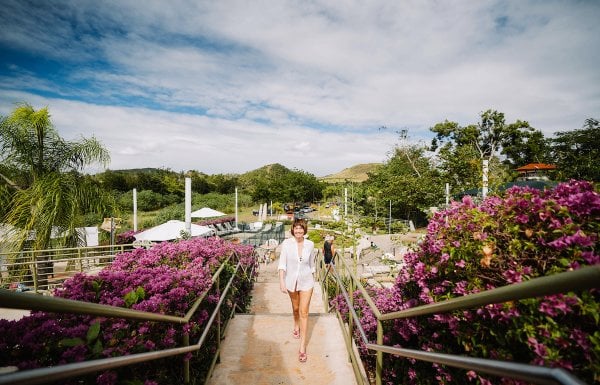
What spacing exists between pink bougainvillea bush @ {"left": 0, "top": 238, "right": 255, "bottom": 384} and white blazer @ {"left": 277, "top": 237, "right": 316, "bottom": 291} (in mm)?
938

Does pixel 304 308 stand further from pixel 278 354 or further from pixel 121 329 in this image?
pixel 121 329

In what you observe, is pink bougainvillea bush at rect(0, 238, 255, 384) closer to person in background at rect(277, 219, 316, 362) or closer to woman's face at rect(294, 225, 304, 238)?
person in background at rect(277, 219, 316, 362)

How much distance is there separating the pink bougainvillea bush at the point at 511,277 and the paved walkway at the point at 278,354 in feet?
3.30

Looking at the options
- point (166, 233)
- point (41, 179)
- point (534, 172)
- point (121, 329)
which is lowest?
point (166, 233)

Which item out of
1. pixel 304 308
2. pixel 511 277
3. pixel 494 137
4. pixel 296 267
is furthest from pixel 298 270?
pixel 494 137

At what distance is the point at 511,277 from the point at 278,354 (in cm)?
293

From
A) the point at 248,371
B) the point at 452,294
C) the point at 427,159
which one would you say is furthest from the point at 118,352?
the point at 427,159

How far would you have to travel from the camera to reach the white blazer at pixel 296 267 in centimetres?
391

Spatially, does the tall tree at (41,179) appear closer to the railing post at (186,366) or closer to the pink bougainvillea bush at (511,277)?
the railing post at (186,366)

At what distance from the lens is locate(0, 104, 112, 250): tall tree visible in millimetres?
7582

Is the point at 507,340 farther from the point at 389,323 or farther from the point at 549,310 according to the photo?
the point at 389,323

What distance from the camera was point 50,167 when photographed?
8.47 m

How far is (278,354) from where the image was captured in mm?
3824

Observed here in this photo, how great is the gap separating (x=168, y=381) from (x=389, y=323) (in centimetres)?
226
